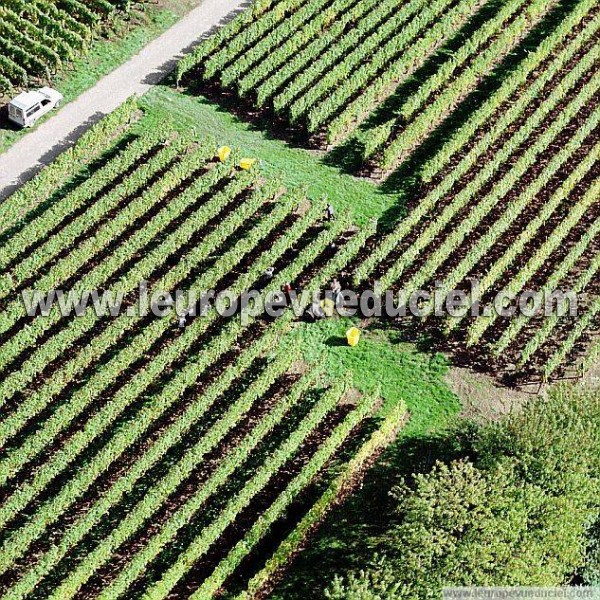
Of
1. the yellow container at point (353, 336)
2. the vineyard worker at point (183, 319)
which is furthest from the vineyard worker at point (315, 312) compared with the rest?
the vineyard worker at point (183, 319)

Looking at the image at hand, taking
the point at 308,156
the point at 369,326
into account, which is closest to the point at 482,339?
the point at 369,326

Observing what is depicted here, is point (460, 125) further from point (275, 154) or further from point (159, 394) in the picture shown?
point (159, 394)

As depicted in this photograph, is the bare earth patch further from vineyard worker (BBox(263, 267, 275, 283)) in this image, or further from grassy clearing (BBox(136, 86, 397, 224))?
grassy clearing (BBox(136, 86, 397, 224))

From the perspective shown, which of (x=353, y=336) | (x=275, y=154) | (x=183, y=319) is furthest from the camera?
(x=275, y=154)

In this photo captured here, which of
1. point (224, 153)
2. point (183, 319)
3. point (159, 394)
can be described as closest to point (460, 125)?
point (224, 153)

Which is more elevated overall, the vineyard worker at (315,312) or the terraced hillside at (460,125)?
the terraced hillside at (460,125)

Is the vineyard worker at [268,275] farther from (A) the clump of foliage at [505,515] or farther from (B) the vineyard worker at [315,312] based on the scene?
(A) the clump of foliage at [505,515]
